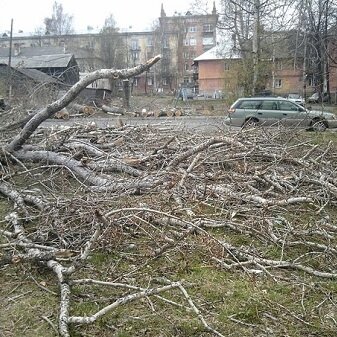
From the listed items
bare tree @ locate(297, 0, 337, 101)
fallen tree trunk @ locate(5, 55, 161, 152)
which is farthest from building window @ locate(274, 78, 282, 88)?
fallen tree trunk @ locate(5, 55, 161, 152)

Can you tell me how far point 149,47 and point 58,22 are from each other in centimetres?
1589

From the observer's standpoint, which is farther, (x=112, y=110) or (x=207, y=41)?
(x=207, y=41)

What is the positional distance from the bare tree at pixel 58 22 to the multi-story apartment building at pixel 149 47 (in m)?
3.99

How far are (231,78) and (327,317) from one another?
24.0m

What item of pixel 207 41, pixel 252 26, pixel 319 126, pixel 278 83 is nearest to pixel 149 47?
pixel 207 41

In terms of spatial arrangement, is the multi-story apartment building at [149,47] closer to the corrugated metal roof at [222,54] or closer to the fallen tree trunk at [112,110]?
the corrugated metal roof at [222,54]

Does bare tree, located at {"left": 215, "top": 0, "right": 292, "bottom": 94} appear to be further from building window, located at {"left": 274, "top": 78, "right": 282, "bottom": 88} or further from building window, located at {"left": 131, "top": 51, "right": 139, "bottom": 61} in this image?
building window, located at {"left": 131, "top": 51, "right": 139, "bottom": 61}

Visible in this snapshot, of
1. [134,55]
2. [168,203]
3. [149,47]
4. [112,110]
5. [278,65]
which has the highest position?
[149,47]

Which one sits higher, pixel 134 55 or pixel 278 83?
pixel 134 55

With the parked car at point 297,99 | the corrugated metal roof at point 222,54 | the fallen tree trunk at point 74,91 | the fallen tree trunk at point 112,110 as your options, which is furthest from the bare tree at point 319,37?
the fallen tree trunk at point 74,91

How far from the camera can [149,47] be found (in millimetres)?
65375

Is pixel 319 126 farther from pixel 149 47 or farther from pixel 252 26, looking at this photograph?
pixel 149 47

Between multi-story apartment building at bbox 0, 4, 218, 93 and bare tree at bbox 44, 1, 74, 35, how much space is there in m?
→ 3.99

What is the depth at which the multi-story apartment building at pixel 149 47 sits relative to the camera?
5294 centimetres
